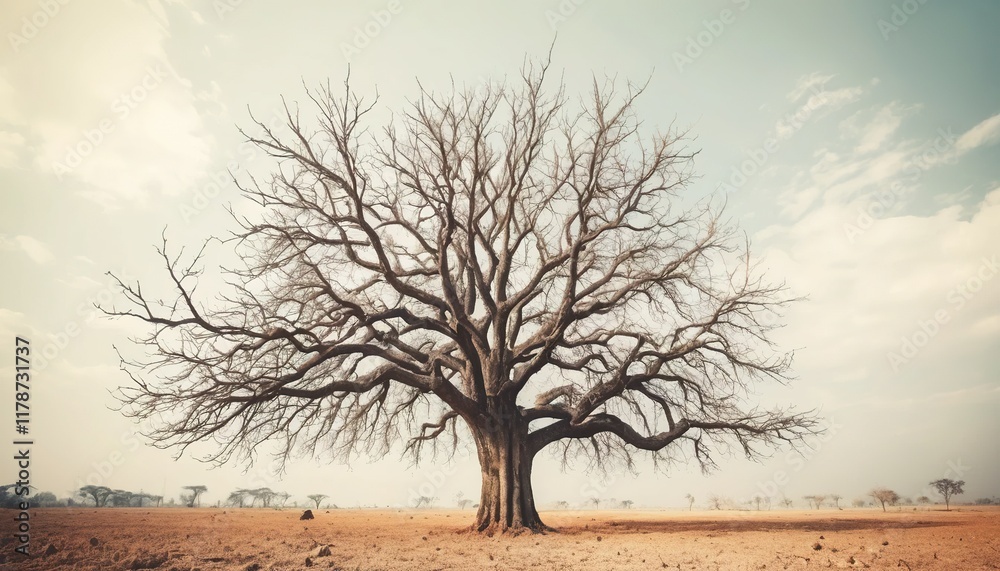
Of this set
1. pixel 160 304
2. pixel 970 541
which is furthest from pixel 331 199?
pixel 970 541

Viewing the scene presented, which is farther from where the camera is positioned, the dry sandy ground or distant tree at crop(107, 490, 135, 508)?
distant tree at crop(107, 490, 135, 508)

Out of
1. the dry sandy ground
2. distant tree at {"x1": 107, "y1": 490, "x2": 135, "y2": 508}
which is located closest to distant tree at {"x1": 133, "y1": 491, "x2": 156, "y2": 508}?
distant tree at {"x1": 107, "y1": 490, "x2": 135, "y2": 508}

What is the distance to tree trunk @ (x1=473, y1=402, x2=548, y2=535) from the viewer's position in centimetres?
1242

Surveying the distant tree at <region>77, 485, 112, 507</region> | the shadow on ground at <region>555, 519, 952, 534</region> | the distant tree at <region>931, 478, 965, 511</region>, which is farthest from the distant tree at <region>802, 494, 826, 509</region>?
the distant tree at <region>77, 485, 112, 507</region>

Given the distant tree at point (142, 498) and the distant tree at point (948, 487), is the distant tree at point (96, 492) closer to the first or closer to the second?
the distant tree at point (142, 498)

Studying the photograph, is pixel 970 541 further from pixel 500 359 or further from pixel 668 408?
pixel 500 359

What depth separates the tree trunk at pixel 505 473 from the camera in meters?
12.4

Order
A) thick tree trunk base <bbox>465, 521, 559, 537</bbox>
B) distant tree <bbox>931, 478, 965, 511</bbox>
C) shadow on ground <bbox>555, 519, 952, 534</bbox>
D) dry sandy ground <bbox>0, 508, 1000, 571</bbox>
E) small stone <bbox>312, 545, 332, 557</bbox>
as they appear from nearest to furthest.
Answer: dry sandy ground <bbox>0, 508, 1000, 571</bbox>
small stone <bbox>312, 545, 332, 557</bbox>
thick tree trunk base <bbox>465, 521, 559, 537</bbox>
shadow on ground <bbox>555, 519, 952, 534</bbox>
distant tree <bbox>931, 478, 965, 511</bbox>

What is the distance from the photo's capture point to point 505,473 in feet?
41.8

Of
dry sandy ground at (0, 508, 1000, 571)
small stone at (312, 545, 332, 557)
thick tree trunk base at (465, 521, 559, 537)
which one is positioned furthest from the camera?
thick tree trunk base at (465, 521, 559, 537)

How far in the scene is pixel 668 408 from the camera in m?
14.2

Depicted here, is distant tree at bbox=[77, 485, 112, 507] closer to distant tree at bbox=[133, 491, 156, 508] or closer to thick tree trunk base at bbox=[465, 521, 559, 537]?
distant tree at bbox=[133, 491, 156, 508]

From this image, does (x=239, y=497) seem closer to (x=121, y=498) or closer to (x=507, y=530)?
(x=121, y=498)

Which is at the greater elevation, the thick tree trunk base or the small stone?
the small stone
